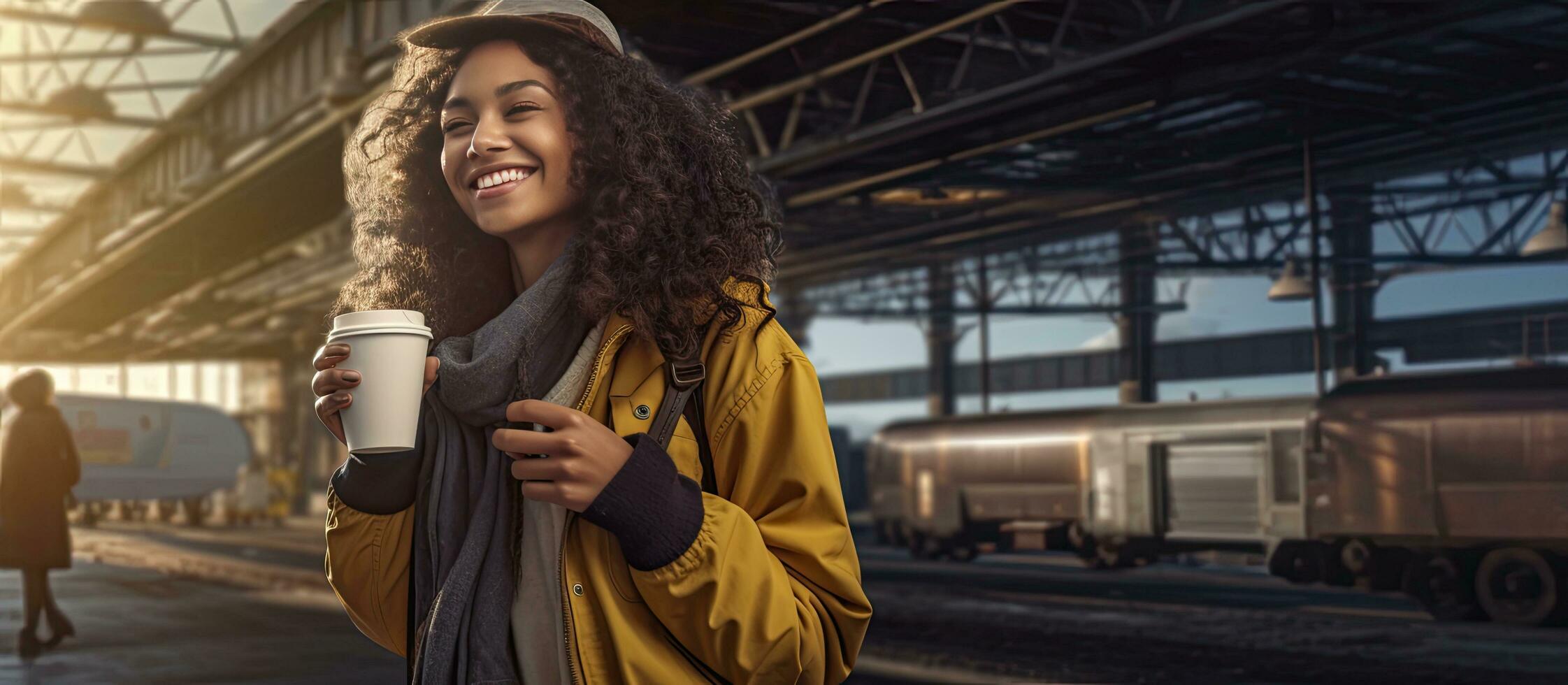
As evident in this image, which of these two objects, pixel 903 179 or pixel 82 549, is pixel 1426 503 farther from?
pixel 82 549

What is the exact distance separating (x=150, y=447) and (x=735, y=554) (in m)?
36.8

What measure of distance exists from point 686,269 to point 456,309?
480 millimetres

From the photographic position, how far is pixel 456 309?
2.20 m

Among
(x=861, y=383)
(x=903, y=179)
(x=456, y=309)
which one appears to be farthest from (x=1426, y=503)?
(x=861, y=383)

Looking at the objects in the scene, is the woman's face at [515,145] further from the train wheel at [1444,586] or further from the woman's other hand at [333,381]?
the train wheel at [1444,586]

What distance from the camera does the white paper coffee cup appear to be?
1739 mm

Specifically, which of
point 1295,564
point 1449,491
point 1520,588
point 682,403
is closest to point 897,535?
point 1295,564

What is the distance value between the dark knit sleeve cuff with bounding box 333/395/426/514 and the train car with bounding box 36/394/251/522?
3398 cm

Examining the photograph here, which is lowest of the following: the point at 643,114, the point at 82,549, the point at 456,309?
the point at 82,549

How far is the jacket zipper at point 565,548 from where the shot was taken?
1.77 m

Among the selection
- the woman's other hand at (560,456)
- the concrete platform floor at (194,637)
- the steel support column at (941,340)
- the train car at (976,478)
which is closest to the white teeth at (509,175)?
the woman's other hand at (560,456)

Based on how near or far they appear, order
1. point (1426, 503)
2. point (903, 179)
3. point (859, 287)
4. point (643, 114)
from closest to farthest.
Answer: point (643, 114) → point (1426, 503) → point (903, 179) → point (859, 287)

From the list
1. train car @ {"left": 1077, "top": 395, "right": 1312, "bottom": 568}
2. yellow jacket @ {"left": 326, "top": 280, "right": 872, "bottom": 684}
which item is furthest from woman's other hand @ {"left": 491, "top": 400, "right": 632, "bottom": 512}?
train car @ {"left": 1077, "top": 395, "right": 1312, "bottom": 568}

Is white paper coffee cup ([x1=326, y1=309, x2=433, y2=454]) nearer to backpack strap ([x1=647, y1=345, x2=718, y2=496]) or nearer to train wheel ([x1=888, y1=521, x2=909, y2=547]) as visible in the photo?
backpack strap ([x1=647, y1=345, x2=718, y2=496])
